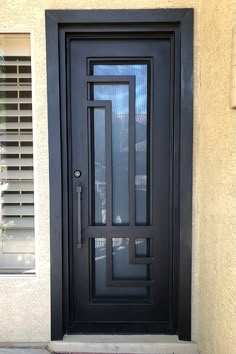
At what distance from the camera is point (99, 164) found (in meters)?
2.32

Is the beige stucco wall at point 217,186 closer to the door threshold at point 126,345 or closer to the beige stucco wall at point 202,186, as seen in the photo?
the beige stucco wall at point 202,186

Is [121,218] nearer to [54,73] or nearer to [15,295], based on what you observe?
[15,295]

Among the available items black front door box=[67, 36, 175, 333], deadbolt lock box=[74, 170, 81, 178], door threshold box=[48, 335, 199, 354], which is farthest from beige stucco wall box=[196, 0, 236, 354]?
deadbolt lock box=[74, 170, 81, 178]

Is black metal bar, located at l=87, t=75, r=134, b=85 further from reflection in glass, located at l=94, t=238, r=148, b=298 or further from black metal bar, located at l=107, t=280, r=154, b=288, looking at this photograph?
black metal bar, located at l=107, t=280, r=154, b=288

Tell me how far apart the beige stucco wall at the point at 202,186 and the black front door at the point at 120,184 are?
20cm

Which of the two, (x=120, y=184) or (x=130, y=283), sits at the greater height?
(x=120, y=184)

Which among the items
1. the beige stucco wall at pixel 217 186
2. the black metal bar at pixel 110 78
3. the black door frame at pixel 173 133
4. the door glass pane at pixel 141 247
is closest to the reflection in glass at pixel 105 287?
the door glass pane at pixel 141 247

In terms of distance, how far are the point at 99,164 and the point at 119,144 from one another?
0.20m

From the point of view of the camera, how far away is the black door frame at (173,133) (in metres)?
2.11

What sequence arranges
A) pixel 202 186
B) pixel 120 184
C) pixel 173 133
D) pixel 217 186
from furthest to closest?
pixel 120 184 → pixel 173 133 → pixel 202 186 → pixel 217 186

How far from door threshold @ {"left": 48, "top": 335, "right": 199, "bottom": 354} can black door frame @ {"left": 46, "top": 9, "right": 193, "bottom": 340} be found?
0.21ft

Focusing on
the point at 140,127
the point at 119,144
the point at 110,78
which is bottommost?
the point at 119,144

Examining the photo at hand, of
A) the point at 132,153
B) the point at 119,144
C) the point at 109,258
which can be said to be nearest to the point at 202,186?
the point at 132,153

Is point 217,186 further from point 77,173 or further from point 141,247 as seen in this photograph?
point 77,173
